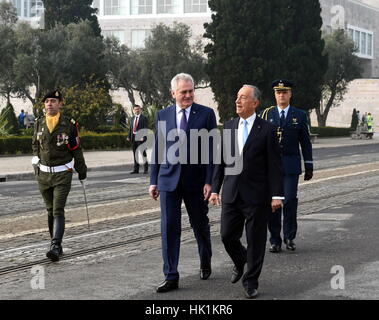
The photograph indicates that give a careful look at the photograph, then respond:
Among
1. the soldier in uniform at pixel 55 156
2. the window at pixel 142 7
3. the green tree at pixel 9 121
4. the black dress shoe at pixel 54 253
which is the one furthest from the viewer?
the window at pixel 142 7

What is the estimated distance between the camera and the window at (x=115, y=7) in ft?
285

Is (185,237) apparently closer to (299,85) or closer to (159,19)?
(299,85)

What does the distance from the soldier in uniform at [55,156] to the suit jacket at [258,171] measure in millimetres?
2490

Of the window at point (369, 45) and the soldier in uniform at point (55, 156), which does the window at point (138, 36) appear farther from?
the soldier in uniform at point (55, 156)

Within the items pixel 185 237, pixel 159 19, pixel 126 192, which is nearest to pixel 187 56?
pixel 159 19

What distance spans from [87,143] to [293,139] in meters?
26.6

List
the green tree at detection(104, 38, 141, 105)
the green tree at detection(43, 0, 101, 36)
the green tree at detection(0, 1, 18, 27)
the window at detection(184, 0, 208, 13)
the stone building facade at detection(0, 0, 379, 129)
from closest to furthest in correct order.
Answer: the green tree at detection(0, 1, 18, 27), the green tree at detection(104, 38, 141, 105), the green tree at detection(43, 0, 101, 36), the stone building facade at detection(0, 0, 379, 129), the window at detection(184, 0, 208, 13)

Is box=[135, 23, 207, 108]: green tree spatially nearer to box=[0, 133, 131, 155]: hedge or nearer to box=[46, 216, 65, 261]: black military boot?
box=[0, 133, 131, 155]: hedge

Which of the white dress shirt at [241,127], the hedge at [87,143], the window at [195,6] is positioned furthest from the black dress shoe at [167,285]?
the window at [195,6]

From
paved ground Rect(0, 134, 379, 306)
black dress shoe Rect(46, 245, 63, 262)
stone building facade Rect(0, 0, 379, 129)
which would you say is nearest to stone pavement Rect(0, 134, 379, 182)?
paved ground Rect(0, 134, 379, 306)

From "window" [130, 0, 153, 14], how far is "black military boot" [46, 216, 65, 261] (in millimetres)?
77818

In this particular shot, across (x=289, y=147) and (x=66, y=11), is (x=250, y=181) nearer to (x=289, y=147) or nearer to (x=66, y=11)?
(x=289, y=147)

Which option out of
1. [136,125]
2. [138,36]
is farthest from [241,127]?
[138,36]

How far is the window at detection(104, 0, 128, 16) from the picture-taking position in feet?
285
